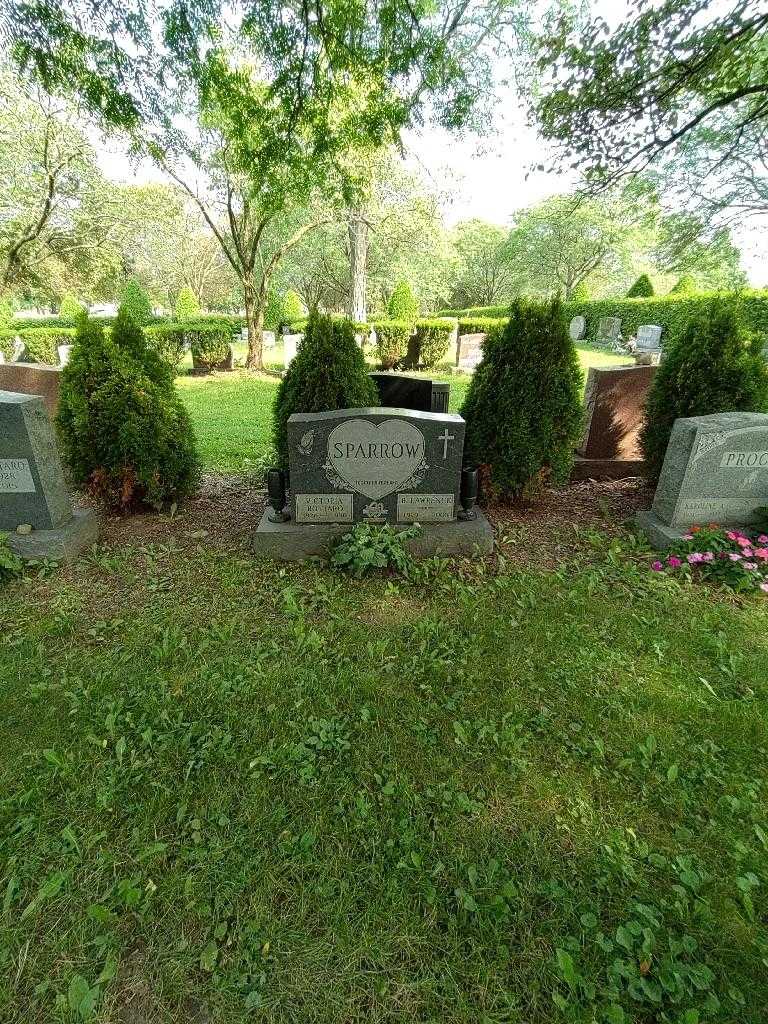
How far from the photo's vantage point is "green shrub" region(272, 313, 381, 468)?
3.94m

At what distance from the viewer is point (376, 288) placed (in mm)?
31688

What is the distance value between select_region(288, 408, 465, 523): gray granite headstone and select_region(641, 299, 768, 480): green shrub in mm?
2243

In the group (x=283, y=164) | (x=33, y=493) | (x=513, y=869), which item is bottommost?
(x=513, y=869)

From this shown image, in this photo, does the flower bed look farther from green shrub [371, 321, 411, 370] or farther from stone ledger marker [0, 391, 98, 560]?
green shrub [371, 321, 411, 370]

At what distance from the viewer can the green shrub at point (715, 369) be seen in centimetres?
402

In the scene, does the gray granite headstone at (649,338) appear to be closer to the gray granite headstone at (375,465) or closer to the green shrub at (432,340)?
the green shrub at (432,340)

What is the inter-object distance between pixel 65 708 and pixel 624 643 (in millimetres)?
2972

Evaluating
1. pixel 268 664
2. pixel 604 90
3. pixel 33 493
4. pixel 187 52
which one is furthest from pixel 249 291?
pixel 268 664

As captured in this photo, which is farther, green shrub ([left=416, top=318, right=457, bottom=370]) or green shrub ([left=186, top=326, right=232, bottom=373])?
green shrub ([left=416, top=318, right=457, bottom=370])

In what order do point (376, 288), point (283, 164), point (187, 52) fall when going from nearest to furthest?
point (187, 52)
point (283, 164)
point (376, 288)

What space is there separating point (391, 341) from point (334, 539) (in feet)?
37.7

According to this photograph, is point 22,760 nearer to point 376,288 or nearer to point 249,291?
point 249,291

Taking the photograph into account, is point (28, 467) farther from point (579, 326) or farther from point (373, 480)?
point (579, 326)

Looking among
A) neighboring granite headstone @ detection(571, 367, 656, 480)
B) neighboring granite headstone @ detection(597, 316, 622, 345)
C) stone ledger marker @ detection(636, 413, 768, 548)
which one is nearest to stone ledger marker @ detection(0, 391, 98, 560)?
stone ledger marker @ detection(636, 413, 768, 548)
